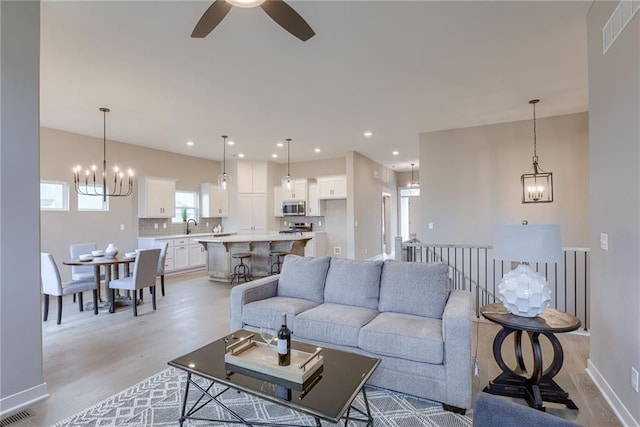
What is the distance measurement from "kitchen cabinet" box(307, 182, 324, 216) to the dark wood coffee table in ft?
21.5

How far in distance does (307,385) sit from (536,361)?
5.62 feet

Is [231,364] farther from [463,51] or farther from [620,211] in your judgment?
[463,51]

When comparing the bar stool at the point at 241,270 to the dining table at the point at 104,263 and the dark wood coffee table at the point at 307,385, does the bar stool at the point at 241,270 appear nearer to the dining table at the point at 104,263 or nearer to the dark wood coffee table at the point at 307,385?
the dining table at the point at 104,263

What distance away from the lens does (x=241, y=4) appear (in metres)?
1.90

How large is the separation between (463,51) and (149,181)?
662 cm

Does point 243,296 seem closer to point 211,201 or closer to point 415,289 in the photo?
point 415,289

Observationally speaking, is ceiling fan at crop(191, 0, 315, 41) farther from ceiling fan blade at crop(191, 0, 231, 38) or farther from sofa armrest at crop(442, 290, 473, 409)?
sofa armrest at crop(442, 290, 473, 409)

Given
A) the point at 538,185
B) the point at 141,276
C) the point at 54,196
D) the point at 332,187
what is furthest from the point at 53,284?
the point at 538,185

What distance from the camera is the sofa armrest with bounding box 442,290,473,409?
209 centimetres

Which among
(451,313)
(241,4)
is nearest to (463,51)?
(241,4)

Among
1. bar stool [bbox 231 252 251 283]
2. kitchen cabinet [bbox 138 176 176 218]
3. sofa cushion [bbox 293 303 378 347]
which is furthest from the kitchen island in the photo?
sofa cushion [bbox 293 303 378 347]

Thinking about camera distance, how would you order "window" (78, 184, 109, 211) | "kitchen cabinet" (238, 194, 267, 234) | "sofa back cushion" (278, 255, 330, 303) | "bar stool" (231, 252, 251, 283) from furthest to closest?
"kitchen cabinet" (238, 194, 267, 234) → "bar stool" (231, 252, 251, 283) → "window" (78, 184, 109, 211) → "sofa back cushion" (278, 255, 330, 303)

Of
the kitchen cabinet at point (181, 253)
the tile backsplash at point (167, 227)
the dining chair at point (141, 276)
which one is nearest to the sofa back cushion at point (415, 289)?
the dining chair at point (141, 276)

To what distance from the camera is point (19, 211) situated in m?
2.21
